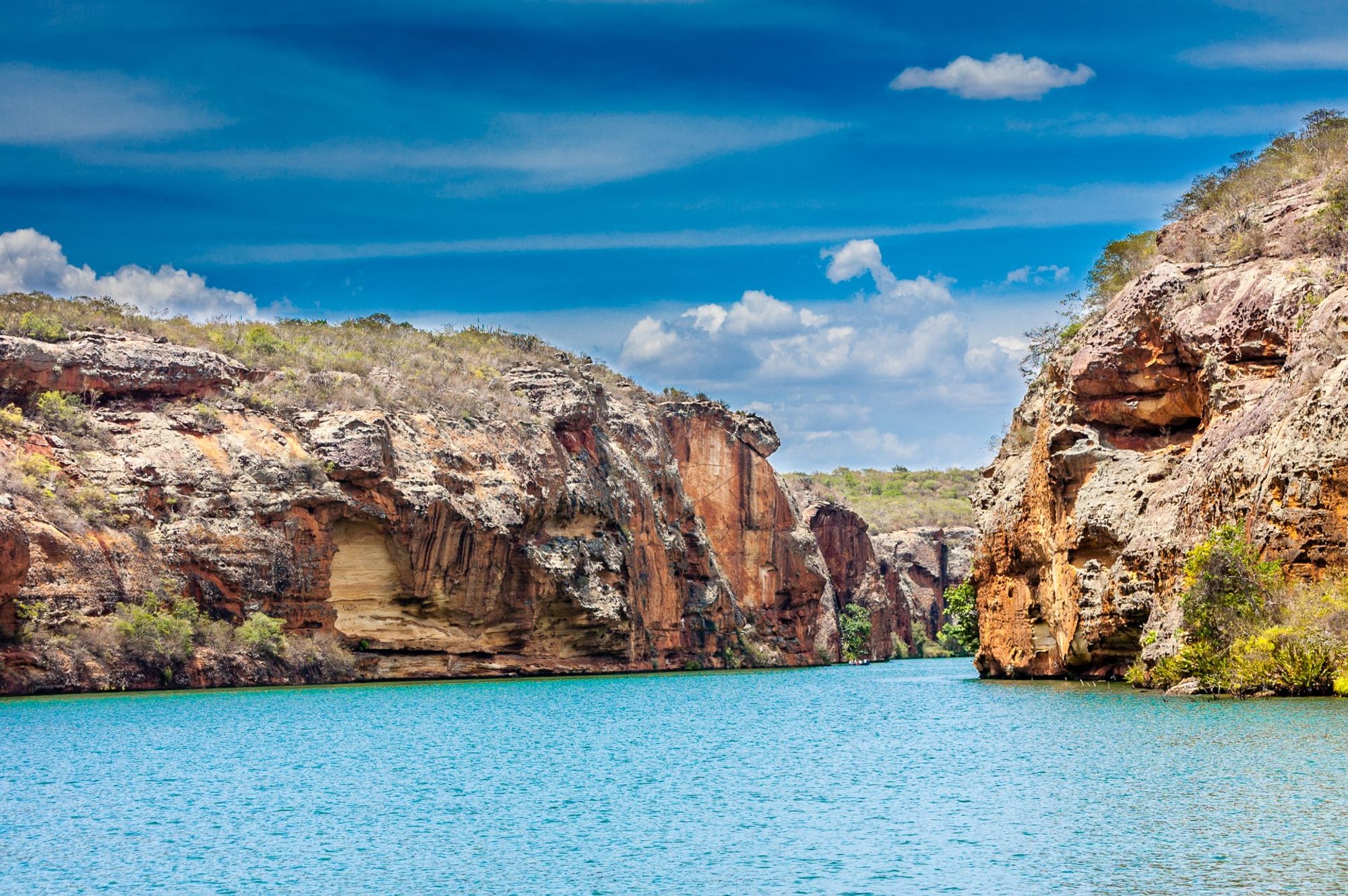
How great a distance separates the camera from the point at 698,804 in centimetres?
1952

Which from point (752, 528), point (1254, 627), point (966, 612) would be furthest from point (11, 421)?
point (752, 528)

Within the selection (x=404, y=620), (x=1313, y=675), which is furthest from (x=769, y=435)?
(x=1313, y=675)

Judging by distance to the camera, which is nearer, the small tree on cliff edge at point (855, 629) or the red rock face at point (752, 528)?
the red rock face at point (752, 528)

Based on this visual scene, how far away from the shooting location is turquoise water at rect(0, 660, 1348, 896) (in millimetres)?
14164

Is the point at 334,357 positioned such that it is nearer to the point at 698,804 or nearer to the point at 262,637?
the point at 262,637

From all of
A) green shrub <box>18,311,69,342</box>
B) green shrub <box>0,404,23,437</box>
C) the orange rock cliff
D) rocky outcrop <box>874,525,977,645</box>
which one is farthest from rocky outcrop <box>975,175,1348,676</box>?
rocky outcrop <box>874,525,977,645</box>

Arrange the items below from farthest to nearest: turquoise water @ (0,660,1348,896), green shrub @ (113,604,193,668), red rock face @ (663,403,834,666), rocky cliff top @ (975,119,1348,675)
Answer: red rock face @ (663,403,834,666) < green shrub @ (113,604,193,668) < rocky cliff top @ (975,119,1348,675) < turquoise water @ (0,660,1348,896)

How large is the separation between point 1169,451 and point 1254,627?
518 inches

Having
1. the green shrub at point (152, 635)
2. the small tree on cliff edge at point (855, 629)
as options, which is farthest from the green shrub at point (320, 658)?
the small tree on cliff edge at point (855, 629)

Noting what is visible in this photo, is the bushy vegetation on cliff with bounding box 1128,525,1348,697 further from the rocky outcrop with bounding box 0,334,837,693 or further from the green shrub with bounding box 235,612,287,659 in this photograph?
the rocky outcrop with bounding box 0,334,837,693

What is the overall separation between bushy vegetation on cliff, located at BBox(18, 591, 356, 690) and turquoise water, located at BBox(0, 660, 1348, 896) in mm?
14220

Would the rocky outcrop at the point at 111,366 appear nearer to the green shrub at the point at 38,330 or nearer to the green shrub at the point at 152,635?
the green shrub at the point at 38,330

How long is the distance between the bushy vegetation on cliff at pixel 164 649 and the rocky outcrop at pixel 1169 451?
97.2ft

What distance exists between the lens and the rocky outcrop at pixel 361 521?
5591 cm
